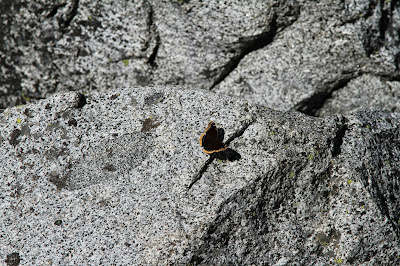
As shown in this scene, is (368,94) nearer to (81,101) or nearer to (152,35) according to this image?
(152,35)

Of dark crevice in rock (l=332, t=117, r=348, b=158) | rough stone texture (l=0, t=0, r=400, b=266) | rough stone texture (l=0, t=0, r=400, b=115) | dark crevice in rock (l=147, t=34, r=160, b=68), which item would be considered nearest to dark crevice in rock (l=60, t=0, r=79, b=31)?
rough stone texture (l=0, t=0, r=400, b=115)

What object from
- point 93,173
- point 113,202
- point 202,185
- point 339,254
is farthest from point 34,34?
point 339,254

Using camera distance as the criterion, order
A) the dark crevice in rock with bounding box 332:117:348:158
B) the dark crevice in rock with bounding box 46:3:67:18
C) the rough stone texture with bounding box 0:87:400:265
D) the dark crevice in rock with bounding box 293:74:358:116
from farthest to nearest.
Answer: the dark crevice in rock with bounding box 293:74:358:116
the dark crevice in rock with bounding box 46:3:67:18
the dark crevice in rock with bounding box 332:117:348:158
the rough stone texture with bounding box 0:87:400:265

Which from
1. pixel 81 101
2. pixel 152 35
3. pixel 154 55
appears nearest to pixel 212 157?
pixel 81 101

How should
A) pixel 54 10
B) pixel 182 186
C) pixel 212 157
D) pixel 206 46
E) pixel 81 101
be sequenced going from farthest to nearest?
1. pixel 206 46
2. pixel 54 10
3. pixel 81 101
4. pixel 212 157
5. pixel 182 186

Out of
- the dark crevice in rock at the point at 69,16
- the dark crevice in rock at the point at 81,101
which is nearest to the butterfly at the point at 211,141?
the dark crevice in rock at the point at 81,101

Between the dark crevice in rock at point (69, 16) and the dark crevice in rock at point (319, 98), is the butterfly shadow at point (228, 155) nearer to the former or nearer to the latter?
the dark crevice in rock at point (319, 98)

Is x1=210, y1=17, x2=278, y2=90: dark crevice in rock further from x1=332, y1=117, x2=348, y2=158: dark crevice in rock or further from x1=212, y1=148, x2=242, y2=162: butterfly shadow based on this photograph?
x1=212, y1=148, x2=242, y2=162: butterfly shadow
